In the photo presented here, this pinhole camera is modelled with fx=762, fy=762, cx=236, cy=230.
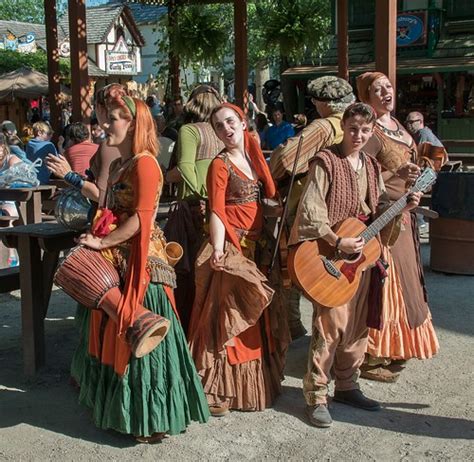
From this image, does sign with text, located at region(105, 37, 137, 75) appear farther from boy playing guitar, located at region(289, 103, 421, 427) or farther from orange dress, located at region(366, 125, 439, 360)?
boy playing guitar, located at region(289, 103, 421, 427)

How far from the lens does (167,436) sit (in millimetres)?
3777

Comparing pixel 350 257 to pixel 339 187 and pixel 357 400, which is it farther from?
pixel 357 400

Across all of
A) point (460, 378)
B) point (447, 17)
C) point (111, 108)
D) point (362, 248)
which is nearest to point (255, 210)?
point (362, 248)

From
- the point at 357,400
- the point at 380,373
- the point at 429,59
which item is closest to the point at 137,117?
the point at 357,400

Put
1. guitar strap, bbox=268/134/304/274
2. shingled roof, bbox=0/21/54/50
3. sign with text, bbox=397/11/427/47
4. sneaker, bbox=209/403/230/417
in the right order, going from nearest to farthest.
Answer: guitar strap, bbox=268/134/304/274 → sneaker, bbox=209/403/230/417 → sign with text, bbox=397/11/427/47 → shingled roof, bbox=0/21/54/50

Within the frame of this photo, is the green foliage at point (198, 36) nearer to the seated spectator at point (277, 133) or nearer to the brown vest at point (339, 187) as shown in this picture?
the seated spectator at point (277, 133)

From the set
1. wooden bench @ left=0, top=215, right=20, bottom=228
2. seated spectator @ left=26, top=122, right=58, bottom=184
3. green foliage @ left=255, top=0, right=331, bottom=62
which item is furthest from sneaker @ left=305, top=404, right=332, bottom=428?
green foliage @ left=255, top=0, right=331, bottom=62

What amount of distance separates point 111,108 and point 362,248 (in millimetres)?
1389

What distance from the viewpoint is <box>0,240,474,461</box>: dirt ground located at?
363cm

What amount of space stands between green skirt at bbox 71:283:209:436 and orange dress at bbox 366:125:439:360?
130 cm

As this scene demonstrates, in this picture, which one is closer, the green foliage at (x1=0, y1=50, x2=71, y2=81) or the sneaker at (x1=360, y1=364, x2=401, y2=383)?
the sneaker at (x1=360, y1=364, x2=401, y2=383)

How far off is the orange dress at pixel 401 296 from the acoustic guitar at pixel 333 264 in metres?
0.61

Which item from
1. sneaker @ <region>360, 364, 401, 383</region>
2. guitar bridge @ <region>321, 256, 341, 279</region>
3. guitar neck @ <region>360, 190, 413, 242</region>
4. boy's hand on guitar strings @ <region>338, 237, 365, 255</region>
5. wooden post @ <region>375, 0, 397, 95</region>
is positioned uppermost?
wooden post @ <region>375, 0, 397, 95</region>

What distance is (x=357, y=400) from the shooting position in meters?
4.14
